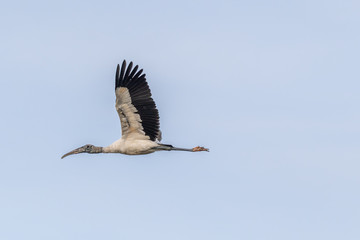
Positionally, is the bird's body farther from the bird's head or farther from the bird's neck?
the bird's head

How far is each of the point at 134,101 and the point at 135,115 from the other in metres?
0.59

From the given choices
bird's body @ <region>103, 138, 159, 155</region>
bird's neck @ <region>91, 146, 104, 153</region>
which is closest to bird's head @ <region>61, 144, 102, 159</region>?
bird's neck @ <region>91, 146, 104, 153</region>

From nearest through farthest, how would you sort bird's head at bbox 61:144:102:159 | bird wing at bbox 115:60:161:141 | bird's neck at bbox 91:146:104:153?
bird wing at bbox 115:60:161:141, bird's neck at bbox 91:146:104:153, bird's head at bbox 61:144:102:159

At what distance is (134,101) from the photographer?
45.5 m

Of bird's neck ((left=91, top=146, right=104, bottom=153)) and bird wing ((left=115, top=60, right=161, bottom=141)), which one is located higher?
bird wing ((left=115, top=60, right=161, bottom=141))

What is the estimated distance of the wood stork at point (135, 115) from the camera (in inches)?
1790

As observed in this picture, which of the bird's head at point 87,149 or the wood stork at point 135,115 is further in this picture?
the bird's head at point 87,149

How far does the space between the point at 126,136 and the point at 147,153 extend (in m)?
1.12

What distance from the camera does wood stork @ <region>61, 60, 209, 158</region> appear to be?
1790 inches

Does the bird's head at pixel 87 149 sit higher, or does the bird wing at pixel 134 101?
the bird wing at pixel 134 101

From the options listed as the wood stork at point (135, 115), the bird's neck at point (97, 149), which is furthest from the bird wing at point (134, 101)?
the bird's neck at point (97, 149)

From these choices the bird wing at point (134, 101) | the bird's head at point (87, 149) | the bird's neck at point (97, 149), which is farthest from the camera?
the bird's head at point (87, 149)

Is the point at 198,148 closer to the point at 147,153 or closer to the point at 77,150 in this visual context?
the point at 147,153

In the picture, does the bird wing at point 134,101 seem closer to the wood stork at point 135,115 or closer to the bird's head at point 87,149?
the wood stork at point 135,115
